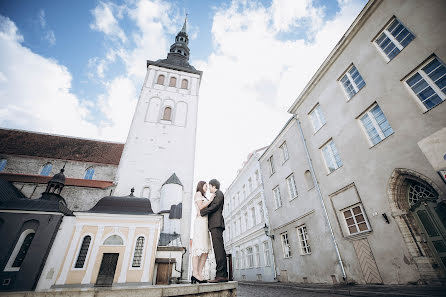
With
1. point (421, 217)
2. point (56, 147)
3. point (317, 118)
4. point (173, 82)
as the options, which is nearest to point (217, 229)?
point (421, 217)

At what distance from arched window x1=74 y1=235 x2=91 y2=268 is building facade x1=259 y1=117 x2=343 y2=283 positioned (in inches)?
508

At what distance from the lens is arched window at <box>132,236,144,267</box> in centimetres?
1313

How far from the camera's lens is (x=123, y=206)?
50.3ft

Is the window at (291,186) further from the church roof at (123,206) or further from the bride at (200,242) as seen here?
the bride at (200,242)

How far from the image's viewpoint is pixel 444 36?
6695 mm

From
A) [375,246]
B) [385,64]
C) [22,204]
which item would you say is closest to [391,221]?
[375,246]

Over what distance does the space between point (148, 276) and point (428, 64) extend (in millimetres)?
17323

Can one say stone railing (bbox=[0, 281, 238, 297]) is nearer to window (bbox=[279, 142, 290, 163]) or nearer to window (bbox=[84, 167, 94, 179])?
window (bbox=[279, 142, 290, 163])

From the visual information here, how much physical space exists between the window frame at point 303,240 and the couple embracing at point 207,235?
9785 millimetres

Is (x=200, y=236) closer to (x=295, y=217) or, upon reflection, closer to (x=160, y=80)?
(x=295, y=217)

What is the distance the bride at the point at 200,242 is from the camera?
3.91 metres

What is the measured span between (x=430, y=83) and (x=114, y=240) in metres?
17.9

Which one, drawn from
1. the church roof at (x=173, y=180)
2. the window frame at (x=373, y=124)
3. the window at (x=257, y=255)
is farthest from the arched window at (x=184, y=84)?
the window frame at (x=373, y=124)

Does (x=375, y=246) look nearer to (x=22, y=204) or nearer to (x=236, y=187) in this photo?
(x=236, y=187)
